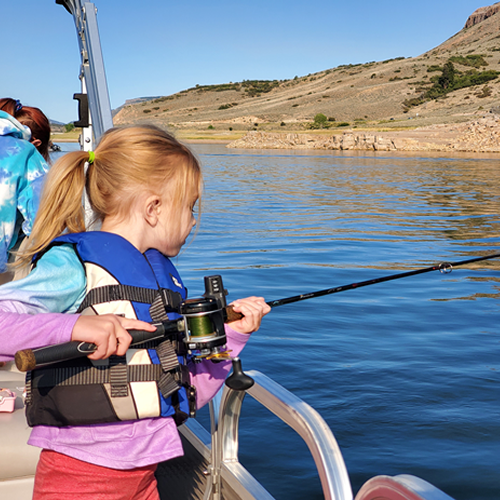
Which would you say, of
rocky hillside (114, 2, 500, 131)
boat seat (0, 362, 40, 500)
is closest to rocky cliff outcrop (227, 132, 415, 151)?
rocky hillside (114, 2, 500, 131)

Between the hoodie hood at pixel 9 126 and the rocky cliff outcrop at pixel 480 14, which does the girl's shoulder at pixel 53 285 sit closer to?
the hoodie hood at pixel 9 126

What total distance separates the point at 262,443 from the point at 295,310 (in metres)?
2.74

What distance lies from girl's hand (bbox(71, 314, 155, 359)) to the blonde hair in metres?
0.41

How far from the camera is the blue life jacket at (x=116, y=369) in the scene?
147 cm

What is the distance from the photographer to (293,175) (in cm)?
2370

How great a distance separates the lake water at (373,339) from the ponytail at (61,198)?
227 cm

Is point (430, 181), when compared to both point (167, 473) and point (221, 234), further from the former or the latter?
point (167, 473)

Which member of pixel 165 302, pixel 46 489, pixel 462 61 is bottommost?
pixel 46 489

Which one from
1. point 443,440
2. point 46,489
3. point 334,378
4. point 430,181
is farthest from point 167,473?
point 430,181

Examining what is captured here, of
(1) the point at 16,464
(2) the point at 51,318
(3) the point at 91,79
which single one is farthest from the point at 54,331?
(3) the point at 91,79

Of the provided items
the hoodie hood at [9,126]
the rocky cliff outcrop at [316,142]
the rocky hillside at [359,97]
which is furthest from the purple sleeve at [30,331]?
the rocky hillside at [359,97]

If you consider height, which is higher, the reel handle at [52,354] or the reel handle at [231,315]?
the reel handle at [52,354]

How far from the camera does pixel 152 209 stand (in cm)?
167

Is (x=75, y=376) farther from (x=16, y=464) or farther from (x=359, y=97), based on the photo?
(x=359, y=97)
